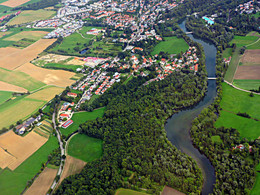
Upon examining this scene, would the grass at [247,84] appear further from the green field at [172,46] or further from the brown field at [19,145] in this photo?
the brown field at [19,145]

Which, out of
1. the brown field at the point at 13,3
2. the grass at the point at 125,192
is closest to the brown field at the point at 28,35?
the brown field at the point at 13,3

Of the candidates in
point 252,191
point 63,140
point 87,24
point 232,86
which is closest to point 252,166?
point 252,191

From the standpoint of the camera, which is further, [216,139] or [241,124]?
[241,124]

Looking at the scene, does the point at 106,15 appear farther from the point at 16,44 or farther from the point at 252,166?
the point at 252,166

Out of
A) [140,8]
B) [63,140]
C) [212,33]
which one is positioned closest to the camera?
[63,140]

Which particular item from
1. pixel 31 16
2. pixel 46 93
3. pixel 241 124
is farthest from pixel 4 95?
pixel 31 16

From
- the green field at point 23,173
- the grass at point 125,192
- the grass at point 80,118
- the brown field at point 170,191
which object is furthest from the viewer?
the grass at point 80,118

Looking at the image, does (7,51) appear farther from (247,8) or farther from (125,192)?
(247,8)
